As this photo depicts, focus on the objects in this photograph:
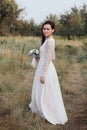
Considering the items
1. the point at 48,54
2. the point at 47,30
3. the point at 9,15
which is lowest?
the point at 9,15

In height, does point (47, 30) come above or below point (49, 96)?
above

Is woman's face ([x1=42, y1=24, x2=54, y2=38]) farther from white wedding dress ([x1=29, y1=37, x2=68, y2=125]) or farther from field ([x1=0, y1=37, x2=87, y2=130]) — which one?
field ([x1=0, y1=37, x2=87, y2=130])

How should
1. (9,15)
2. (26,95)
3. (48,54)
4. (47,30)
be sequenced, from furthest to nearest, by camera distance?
(9,15), (26,95), (47,30), (48,54)

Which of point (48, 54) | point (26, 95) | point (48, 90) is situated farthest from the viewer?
point (26, 95)

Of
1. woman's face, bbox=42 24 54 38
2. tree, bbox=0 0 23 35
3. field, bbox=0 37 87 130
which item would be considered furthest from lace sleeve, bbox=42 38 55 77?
tree, bbox=0 0 23 35

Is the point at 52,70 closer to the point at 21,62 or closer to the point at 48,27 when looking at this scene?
the point at 48,27

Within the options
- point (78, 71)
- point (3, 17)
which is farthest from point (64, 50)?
point (3, 17)

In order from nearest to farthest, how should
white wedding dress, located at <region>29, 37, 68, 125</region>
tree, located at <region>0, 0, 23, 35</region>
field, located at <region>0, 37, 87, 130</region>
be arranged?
field, located at <region>0, 37, 87, 130</region>
white wedding dress, located at <region>29, 37, 68, 125</region>
tree, located at <region>0, 0, 23, 35</region>

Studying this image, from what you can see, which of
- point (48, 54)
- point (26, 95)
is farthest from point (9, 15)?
point (48, 54)

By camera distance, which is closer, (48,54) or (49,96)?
(48,54)

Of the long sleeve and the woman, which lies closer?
the long sleeve

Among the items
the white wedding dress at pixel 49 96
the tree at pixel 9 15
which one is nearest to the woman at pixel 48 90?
the white wedding dress at pixel 49 96

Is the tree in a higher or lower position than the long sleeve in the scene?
lower

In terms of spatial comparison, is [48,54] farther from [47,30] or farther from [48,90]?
[48,90]
